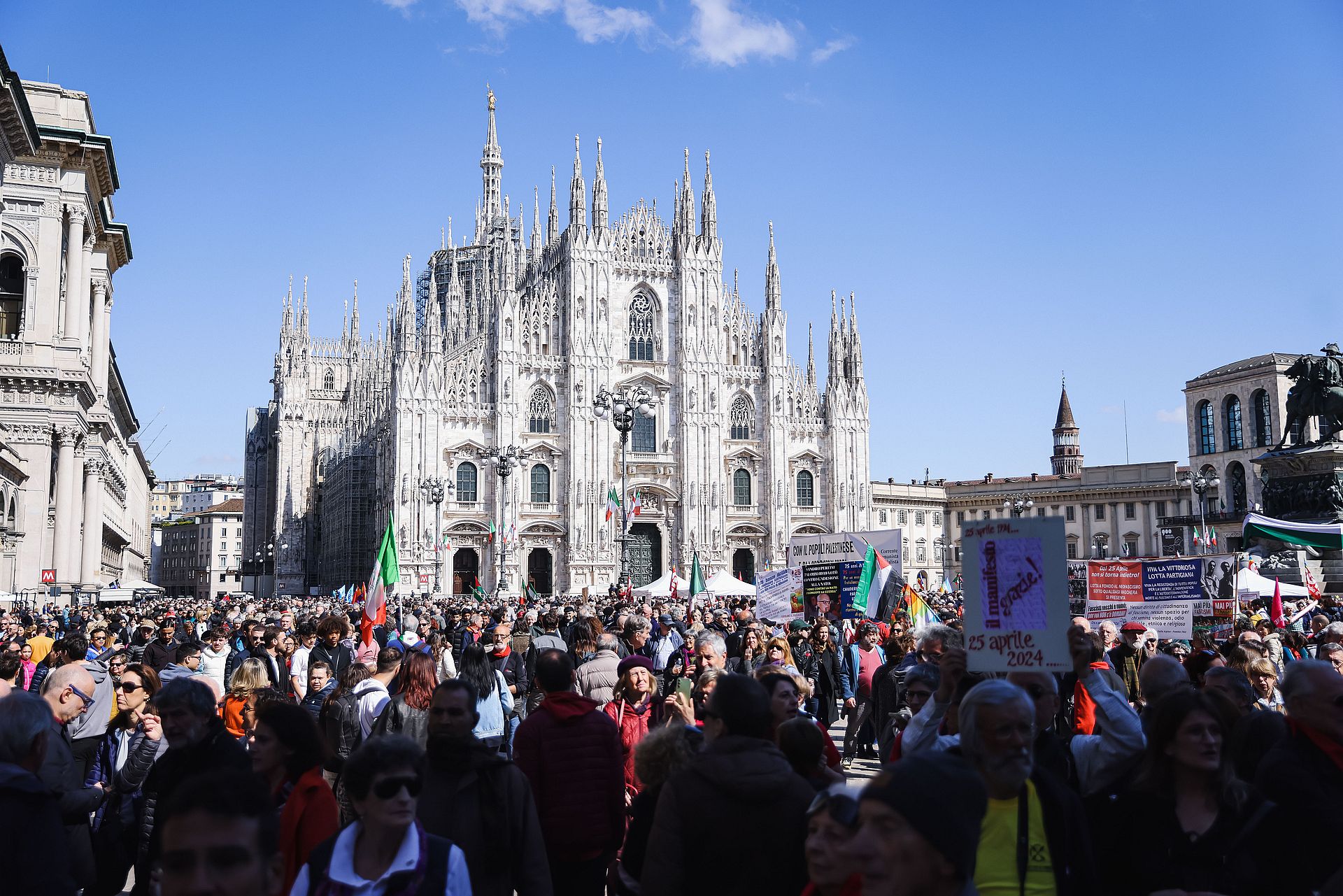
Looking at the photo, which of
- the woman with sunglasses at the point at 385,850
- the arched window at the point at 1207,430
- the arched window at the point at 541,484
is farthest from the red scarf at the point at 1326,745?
the arched window at the point at 1207,430

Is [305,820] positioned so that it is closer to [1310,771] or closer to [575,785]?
[575,785]

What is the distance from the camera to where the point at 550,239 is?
189ft

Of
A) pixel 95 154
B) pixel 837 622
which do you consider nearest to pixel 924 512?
pixel 95 154

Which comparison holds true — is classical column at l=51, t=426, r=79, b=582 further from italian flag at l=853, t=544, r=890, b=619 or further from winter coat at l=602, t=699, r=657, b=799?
winter coat at l=602, t=699, r=657, b=799

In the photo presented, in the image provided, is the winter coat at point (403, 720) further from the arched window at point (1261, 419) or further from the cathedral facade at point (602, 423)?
the arched window at point (1261, 419)

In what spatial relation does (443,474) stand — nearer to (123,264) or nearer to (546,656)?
(123,264)

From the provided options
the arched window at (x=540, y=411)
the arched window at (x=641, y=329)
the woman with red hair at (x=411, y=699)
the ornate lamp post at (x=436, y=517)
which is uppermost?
the arched window at (x=641, y=329)

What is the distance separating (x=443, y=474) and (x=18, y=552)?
70.7ft

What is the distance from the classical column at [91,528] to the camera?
1468 inches

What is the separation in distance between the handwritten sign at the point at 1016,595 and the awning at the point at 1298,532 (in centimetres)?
1591

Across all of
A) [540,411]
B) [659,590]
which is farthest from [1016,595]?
[540,411]

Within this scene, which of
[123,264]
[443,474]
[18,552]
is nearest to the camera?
[18,552]

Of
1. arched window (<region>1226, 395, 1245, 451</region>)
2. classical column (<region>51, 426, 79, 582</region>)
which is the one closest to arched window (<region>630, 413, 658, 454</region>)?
classical column (<region>51, 426, 79, 582</region>)

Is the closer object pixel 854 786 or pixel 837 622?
pixel 854 786
